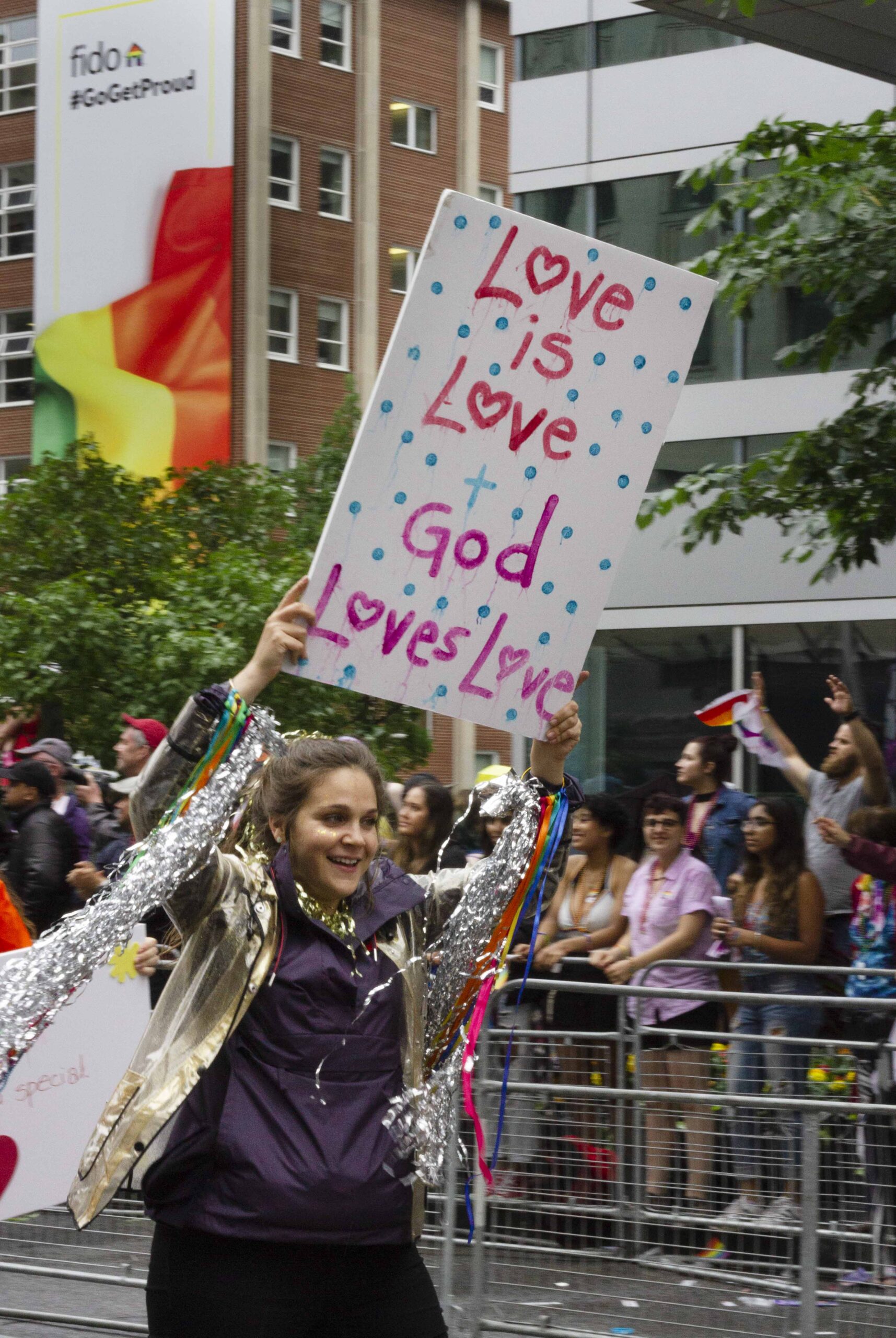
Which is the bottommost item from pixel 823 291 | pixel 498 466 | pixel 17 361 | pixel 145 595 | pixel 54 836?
pixel 54 836

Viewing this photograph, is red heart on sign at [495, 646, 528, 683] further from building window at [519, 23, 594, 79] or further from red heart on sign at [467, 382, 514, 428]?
building window at [519, 23, 594, 79]

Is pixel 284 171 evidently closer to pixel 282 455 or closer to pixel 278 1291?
pixel 282 455

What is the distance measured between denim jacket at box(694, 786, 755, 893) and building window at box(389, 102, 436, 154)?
34.1 meters

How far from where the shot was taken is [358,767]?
3229mm

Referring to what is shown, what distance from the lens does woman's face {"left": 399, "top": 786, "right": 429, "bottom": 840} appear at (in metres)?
7.56

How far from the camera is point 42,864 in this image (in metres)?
8.41

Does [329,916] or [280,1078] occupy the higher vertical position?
[329,916]

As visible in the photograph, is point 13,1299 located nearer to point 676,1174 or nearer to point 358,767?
point 676,1174

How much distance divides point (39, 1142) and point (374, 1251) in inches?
100

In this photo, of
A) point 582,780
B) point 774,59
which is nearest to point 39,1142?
point 582,780

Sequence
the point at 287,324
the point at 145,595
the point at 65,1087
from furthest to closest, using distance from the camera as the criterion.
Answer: the point at 287,324
the point at 145,595
the point at 65,1087

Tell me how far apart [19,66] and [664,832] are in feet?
117

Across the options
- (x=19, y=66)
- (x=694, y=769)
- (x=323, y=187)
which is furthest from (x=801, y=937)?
(x=19, y=66)

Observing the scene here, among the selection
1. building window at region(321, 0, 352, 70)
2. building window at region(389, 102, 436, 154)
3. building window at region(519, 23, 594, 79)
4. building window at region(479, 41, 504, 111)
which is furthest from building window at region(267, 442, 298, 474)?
building window at region(519, 23, 594, 79)
